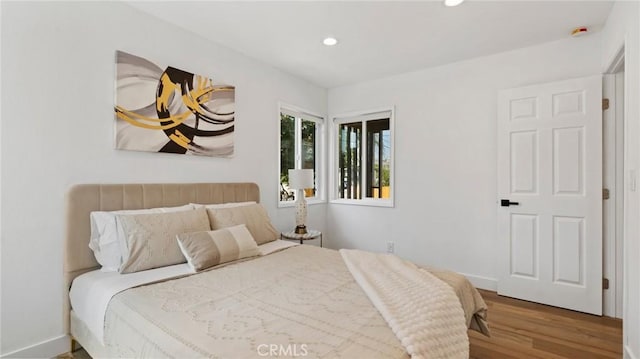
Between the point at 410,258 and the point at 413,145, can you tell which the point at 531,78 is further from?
the point at 410,258

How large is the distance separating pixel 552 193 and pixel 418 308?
7.59 feet

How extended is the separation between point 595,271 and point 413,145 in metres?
2.05

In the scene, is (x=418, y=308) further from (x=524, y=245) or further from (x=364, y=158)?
(x=364, y=158)

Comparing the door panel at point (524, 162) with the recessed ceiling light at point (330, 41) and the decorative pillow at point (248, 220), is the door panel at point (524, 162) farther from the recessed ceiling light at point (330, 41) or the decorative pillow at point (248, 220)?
the decorative pillow at point (248, 220)

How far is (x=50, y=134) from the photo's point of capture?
6.51ft

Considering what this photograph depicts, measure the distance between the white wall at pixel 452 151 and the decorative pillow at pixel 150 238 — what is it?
2.54 metres

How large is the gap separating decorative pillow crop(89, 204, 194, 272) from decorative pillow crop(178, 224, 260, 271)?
375 mm

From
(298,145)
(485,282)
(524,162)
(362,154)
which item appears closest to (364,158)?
(362,154)

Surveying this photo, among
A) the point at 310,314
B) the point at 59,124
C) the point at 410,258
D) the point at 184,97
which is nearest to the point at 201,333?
the point at 310,314

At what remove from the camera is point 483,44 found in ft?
9.89

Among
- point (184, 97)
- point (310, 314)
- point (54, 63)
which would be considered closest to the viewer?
point (310, 314)

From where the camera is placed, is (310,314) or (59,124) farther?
(59,124)

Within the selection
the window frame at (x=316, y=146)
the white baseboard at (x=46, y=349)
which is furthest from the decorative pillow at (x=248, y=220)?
the white baseboard at (x=46, y=349)

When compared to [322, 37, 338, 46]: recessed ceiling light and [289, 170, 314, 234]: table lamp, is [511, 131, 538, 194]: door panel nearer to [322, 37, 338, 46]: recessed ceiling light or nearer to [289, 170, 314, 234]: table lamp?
[322, 37, 338, 46]: recessed ceiling light
